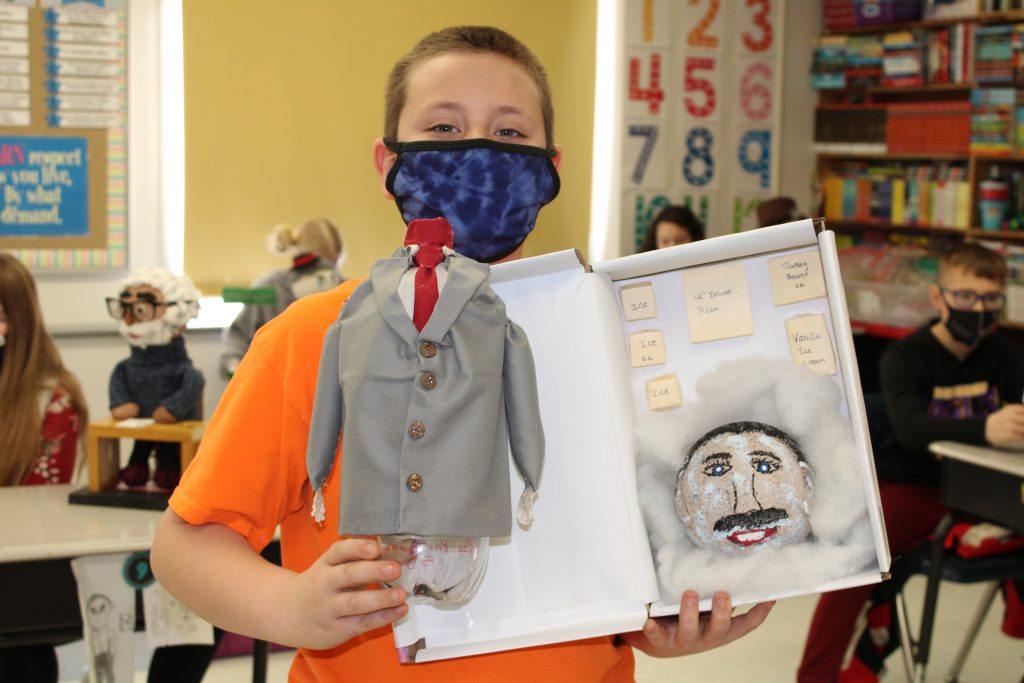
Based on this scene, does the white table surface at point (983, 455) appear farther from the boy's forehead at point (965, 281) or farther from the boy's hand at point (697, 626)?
the boy's hand at point (697, 626)

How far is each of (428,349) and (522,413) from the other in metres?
0.10

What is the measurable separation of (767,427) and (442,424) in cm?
31

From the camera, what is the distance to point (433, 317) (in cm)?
86

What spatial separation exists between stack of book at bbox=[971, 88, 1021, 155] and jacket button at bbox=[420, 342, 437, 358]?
489cm

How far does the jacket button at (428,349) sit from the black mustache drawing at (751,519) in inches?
11.8

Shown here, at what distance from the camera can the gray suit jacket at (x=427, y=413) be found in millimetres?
840

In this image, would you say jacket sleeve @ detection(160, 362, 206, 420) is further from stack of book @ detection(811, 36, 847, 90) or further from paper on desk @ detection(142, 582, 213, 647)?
stack of book @ detection(811, 36, 847, 90)

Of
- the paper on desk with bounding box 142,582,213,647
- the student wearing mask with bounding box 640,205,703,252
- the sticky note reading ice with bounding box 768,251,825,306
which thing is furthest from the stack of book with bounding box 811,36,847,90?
the sticky note reading ice with bounding box 768,251,825,306

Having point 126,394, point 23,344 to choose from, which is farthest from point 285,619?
point 23,344

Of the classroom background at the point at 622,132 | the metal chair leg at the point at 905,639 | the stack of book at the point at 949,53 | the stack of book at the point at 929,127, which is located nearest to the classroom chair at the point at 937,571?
the metal chair leg at the point at 905,639

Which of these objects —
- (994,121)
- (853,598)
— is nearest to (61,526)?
(853,598)

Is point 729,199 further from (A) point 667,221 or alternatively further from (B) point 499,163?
(B) point 499,163

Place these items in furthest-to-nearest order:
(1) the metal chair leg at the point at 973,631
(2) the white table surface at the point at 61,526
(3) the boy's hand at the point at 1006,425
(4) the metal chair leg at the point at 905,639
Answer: (1) the metal chair leg at the point at 973,631 → (4) the metal chair leg at the point at 905,639 → (3) the boy's hand at the point at 1006,425 → (2) the white table surface at the point at 61,526

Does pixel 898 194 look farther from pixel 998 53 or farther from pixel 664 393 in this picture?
pixel 664 393
